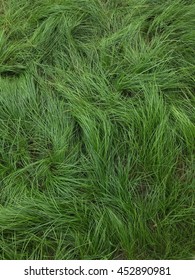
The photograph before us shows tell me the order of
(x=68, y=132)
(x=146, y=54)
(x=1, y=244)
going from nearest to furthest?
(x=1, y=244), (x=68, y=132), (x=146, y=54)

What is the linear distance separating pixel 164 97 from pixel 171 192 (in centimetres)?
61

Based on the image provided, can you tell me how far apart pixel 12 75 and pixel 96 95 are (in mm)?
604

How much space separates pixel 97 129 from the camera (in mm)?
2365

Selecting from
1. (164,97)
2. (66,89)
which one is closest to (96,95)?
(66,89)

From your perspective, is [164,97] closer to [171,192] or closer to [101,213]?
[171,192]

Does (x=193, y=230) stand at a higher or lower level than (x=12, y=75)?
lower

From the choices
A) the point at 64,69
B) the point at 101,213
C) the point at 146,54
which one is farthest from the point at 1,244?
the point at 146,54

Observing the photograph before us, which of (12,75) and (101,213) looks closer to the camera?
(101,213)

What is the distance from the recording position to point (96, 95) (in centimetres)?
247

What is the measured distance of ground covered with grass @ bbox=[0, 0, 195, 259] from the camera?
2203mm

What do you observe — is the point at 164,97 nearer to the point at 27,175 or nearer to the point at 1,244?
the point at 27,175

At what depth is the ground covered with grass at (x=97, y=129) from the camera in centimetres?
220

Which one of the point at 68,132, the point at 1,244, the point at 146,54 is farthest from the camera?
the point at 146,54

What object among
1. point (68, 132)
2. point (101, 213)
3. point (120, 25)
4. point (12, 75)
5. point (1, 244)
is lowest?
point (1, 244)
